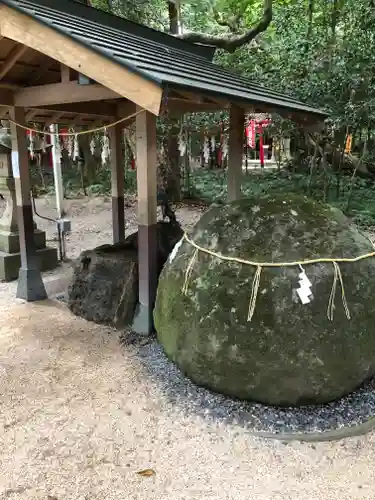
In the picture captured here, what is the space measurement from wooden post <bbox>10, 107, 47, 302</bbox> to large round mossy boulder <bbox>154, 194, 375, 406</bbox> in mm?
2469

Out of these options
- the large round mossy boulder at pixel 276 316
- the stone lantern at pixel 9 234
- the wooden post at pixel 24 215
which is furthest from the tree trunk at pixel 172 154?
the large round mossy boulder at pixel 276 316

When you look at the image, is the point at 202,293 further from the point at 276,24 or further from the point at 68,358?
the point at 276,24

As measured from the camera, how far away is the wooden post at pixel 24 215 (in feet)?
15.6

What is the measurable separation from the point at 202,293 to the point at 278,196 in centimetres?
108

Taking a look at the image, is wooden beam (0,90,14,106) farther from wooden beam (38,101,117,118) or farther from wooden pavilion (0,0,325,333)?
wooden beam (38,101,117,118)

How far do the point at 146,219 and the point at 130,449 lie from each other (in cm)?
202

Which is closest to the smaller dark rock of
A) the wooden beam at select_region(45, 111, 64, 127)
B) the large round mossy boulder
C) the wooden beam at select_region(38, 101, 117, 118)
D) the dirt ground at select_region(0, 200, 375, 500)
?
the dirt ground at select_region(0, 200, 375, 500)

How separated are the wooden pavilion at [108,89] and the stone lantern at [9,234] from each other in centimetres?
73

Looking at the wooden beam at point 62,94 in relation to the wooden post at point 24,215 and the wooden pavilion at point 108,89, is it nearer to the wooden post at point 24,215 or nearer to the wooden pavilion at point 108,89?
the wooden pavilion at point 108,89

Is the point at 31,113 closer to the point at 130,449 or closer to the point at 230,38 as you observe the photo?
the point at 130,449

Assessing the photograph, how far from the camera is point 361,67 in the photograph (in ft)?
26.8

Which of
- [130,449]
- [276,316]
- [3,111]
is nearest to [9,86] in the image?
[3,111]

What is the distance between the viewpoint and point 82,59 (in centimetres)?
310

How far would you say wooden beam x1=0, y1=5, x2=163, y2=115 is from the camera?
9.11 feet
